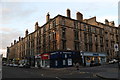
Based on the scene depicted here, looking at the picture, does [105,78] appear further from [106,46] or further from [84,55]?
[106,46]

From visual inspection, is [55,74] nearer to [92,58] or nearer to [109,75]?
[109,75]

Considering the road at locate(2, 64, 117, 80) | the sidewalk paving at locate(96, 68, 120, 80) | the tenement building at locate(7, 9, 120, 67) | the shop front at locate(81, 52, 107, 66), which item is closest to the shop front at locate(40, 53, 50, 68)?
the tenement building at locate(7, 9, 120, 67)

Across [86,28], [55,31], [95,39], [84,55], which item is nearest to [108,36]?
[95,39]

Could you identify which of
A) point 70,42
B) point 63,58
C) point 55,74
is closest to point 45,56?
point 63,58

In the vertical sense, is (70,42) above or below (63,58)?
above

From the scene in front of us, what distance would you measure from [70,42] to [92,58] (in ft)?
35.2

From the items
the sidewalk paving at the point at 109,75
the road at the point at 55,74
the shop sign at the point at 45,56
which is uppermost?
the shop sign at the point at 45,56

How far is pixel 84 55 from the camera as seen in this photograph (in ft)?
147

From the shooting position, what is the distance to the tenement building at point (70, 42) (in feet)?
132

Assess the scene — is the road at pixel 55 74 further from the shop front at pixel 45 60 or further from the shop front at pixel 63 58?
the shop front at pixel 45 60

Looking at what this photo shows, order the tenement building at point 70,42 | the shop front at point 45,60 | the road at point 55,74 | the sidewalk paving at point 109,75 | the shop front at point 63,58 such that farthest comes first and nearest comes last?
the shop front at point 45,60 < the tenement building at point 70,42 < the shop front at point 63,58 < the road at point 55,74 < the sidewalk paving at point 109,75

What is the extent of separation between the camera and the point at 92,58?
158 ft

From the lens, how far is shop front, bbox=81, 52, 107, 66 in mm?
44244

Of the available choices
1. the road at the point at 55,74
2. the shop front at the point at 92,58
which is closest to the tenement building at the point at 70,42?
the shop front at the point at 92,58
